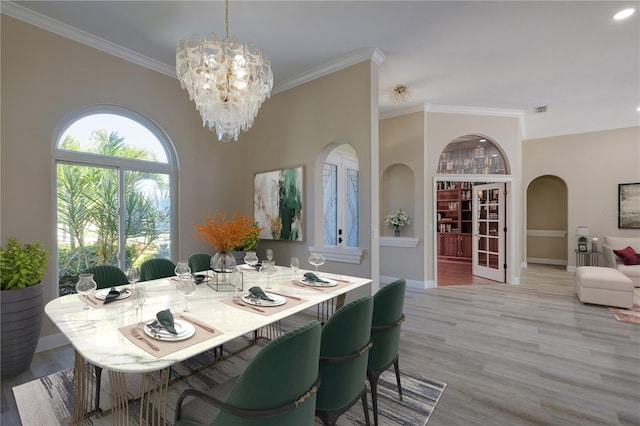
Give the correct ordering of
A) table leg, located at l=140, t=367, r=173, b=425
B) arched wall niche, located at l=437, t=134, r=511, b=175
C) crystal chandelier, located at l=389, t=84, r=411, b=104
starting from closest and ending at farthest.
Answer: table leg, located at l=140, t=367, r=173, b=425 → crystal chandelier, located at l=389, t=84, r=411, b=104 → arched wall niche, located at l=437, t=134, r=511, b=175

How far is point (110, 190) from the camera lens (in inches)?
137

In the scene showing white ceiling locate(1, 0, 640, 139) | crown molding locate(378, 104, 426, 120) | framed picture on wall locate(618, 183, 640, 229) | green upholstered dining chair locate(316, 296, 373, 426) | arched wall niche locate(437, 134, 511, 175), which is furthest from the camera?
framed picture on wall locate(618, 183, 640, 229)

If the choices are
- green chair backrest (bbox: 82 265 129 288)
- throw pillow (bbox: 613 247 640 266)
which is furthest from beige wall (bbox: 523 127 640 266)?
green chair backrest (bbox: 82 265 129 288)

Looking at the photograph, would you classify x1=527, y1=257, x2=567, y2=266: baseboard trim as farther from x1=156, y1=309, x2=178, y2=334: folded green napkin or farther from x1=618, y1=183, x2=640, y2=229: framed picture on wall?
x1=156, y1=309, x2=178, y2=334: folded green napkin

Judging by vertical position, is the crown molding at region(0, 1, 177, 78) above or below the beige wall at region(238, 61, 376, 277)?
above

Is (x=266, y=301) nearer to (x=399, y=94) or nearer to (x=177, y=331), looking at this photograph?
(x=177, y=331)

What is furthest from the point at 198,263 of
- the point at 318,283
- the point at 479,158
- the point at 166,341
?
the point at 479,158

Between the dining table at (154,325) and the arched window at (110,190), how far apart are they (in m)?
1.61

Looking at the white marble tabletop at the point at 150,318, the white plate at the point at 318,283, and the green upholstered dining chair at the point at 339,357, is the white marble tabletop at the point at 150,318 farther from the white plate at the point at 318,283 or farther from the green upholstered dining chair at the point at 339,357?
the green upholstered dining chair at the point at 339,357

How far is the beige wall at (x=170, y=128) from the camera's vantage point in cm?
274

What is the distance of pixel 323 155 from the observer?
4004 mm

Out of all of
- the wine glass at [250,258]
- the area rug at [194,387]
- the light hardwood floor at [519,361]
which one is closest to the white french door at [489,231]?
the light hardwood floor at [519,361]

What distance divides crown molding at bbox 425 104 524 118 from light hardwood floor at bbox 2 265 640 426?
11.1ft

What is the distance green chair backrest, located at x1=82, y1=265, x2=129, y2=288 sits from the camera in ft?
7.59
